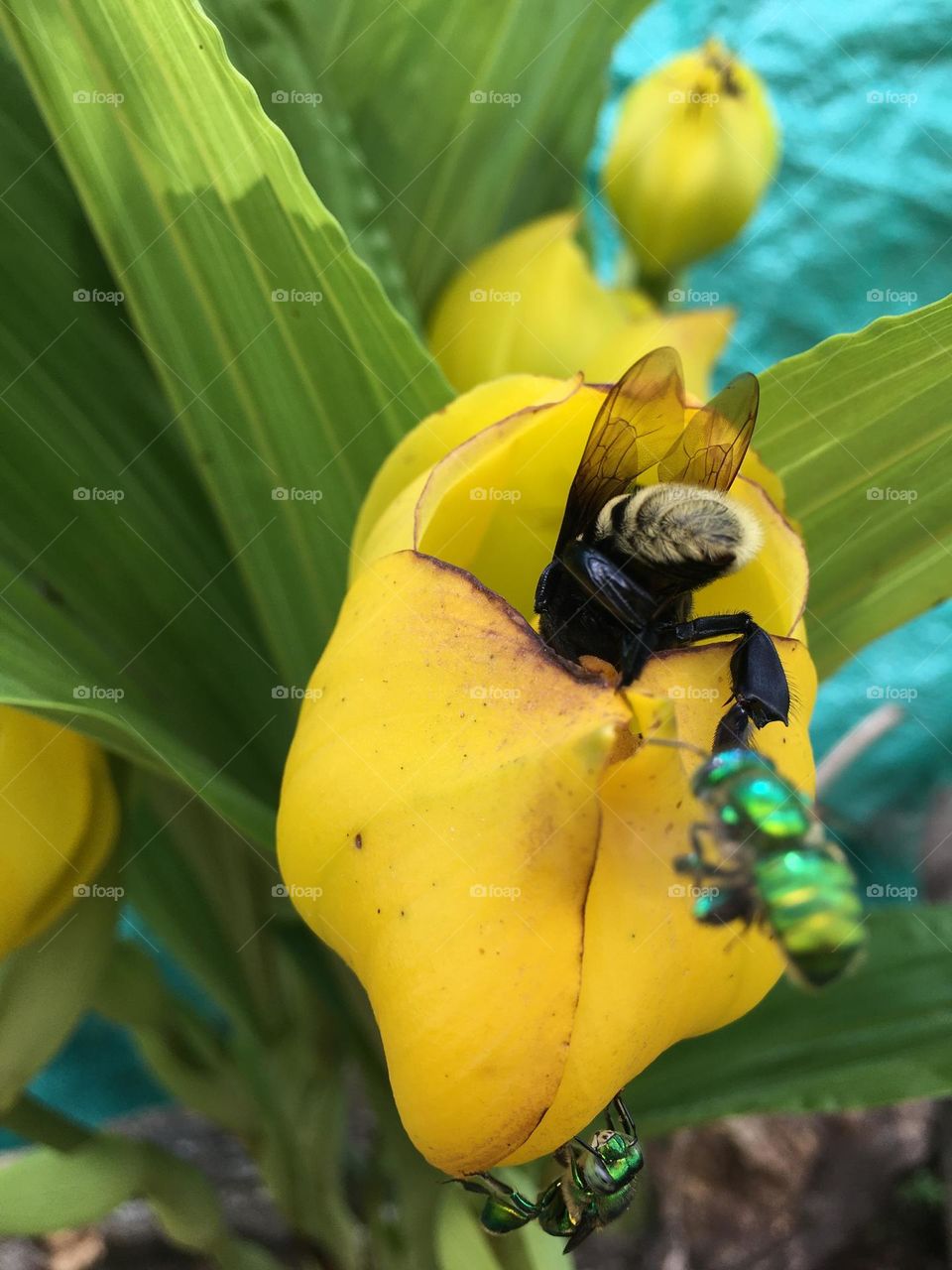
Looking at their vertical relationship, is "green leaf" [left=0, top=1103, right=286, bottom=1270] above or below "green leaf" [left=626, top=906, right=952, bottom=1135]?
above

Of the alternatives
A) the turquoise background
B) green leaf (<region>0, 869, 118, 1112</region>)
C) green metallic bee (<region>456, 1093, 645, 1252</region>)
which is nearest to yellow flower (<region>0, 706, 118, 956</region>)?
green leaf (<region>0, 869, 118, 1112</region>)

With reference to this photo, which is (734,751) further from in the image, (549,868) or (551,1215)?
(551,1215)

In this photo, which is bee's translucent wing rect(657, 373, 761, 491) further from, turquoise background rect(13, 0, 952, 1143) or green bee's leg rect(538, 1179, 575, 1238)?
turquoise background rect(13, 0, 952, 1143)

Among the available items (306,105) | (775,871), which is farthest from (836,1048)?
(306,105)

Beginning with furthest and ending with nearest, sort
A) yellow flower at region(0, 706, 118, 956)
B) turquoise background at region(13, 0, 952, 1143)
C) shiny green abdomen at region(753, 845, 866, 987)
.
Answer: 1. turquoise background at region(13, 0, 952, 1143)
2. yellow flower at region(0, 706, 118, 956)
3. shiny green abdomen at region(753, 845, 866, 987)

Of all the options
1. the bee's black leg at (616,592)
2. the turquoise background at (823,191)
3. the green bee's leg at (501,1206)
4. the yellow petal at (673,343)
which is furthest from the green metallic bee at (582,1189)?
the turquoise background at (823,191)

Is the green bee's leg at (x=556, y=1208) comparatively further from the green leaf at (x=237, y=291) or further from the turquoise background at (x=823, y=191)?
the turquoise background at (x=823, y=191)
